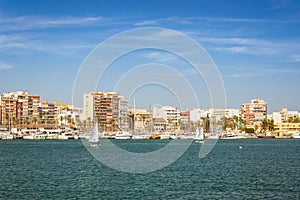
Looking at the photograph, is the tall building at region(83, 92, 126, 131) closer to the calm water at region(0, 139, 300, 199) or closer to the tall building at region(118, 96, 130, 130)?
the tall building at region(118, 96, 130, 130)

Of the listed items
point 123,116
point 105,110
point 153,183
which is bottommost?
point 153,183

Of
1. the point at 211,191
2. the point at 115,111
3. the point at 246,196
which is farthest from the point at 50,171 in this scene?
the point at 115,111

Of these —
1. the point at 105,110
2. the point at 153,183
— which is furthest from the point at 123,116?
the point at 153,183

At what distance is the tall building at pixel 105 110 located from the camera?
187875 millimetres

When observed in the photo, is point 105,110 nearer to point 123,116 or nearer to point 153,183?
A: point 123,116

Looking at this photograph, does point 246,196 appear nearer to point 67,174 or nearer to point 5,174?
point 67,174

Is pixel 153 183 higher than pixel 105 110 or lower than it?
lower

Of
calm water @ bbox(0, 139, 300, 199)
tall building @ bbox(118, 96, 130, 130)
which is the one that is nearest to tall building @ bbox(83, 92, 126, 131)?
tall building @ bbox(118, 96, 130, 130)

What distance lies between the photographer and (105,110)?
194250 millimetres

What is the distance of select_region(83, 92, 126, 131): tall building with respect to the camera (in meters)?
188

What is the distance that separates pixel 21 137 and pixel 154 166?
4674 inches

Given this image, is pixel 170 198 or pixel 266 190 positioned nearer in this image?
pixel 170 198

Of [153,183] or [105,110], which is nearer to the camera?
[153,183]

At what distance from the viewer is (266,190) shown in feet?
104
